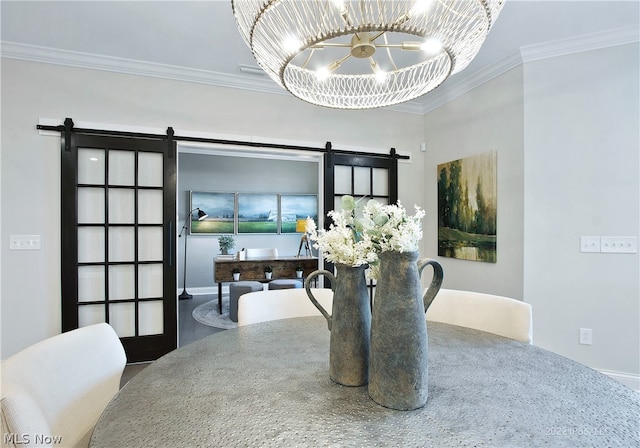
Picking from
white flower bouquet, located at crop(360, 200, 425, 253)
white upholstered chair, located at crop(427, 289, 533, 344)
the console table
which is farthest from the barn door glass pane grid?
white flower bouquet, located at crop(360, 200, 425, 253)

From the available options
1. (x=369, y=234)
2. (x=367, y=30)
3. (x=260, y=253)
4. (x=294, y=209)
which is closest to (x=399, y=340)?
(x=369, y=234)

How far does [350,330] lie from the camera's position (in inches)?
36.5

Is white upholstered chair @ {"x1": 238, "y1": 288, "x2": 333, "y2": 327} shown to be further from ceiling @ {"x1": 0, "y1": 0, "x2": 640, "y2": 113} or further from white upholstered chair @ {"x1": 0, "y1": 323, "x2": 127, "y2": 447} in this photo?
ceiling @ {"x1": 0, "y1": 0, "x2": 640, "y2": 113}

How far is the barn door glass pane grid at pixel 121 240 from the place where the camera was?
2715 mm

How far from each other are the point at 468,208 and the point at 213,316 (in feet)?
11.5

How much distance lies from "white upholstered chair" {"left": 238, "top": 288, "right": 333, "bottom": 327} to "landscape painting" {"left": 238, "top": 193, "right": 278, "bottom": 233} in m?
4.59

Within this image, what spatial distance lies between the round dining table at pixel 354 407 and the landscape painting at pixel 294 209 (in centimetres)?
545

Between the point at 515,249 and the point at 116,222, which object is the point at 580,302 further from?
the point at 116,222

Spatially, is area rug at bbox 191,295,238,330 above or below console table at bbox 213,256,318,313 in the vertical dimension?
below

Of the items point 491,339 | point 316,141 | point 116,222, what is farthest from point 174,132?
point 491,339

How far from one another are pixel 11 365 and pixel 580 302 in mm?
3161

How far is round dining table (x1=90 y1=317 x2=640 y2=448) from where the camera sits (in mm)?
704

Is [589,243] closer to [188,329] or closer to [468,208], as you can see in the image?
[468,208]

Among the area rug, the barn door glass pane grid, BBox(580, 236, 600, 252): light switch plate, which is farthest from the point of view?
the area rug
